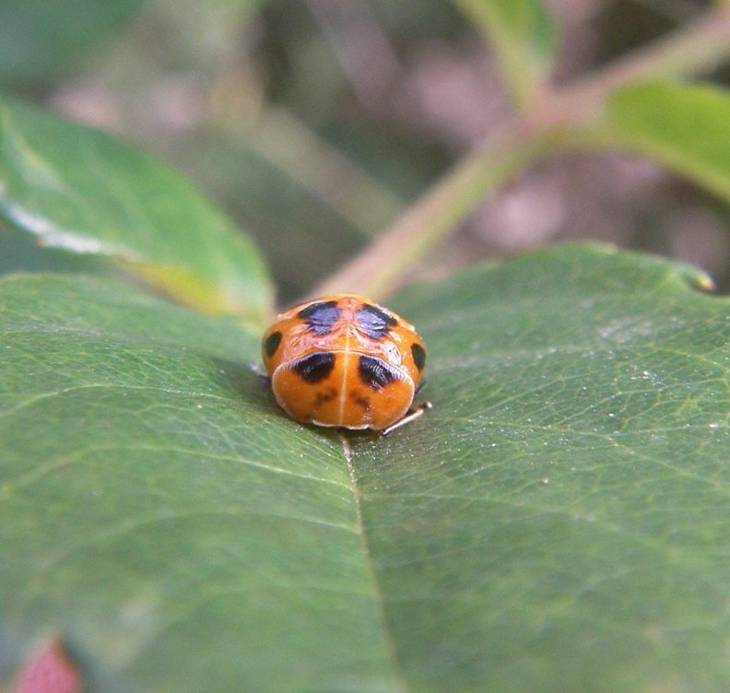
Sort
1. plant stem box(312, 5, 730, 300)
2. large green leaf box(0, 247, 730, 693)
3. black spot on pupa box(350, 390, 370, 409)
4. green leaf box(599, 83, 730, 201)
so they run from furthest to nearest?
plant stem box(312, 5, 730, 300)
green leaf box(599, 83, 730, 201)
black spot on pupa box(350, 390, 370, 409)
large green leaf box(0, 247, 730, 693)

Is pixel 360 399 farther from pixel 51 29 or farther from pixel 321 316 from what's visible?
pixel 51 29

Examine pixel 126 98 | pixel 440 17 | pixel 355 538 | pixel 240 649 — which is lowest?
pixel 240 649

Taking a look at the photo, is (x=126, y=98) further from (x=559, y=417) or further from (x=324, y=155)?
(x=559, y=417)

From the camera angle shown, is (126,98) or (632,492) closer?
(632,492)

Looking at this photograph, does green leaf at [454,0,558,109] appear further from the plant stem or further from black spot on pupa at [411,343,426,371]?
black spot on pupa at [411,343,426,371]

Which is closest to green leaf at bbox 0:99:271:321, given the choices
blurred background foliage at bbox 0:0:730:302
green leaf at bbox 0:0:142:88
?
green leaf at bbox 0:0:142:88

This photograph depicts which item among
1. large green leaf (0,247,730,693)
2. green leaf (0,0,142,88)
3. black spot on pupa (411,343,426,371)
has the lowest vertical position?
large green leaf (0,247,730,693)

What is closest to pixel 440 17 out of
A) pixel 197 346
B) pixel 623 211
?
pixel 623 211
